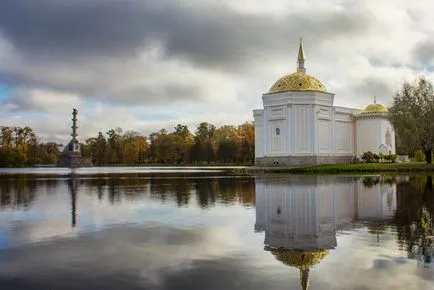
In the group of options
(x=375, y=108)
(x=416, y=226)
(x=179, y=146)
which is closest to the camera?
(x=416, y=226)

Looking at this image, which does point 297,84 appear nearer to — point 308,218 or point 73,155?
point 308,218

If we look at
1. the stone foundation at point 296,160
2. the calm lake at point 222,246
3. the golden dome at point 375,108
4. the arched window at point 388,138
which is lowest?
the calm lake at point 222,246

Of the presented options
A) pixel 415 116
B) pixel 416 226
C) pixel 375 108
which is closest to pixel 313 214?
pixel 416 226

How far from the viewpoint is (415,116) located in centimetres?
4978

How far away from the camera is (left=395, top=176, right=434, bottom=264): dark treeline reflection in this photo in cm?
921

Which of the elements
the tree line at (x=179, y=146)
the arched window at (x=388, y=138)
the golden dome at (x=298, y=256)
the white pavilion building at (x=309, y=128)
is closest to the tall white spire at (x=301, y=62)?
the white pavilion building at (x=309, y=128)

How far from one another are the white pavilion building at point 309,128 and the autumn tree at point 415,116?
35.4ft

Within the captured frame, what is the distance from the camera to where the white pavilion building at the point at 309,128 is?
196 ft

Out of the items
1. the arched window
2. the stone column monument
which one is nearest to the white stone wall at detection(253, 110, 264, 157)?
the arched window

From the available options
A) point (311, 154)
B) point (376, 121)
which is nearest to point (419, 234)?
point (311, 154)

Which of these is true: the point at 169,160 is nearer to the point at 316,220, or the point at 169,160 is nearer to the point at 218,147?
the point at 218,147

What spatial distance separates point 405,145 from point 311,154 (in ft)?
40.7

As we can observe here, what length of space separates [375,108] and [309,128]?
14161mm

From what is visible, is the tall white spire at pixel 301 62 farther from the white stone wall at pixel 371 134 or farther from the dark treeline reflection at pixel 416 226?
the dark treeline reflection at pixel 416 226
